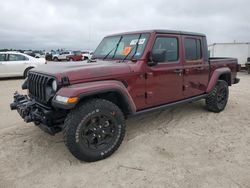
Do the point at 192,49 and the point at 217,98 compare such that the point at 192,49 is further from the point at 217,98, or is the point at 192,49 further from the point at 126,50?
the point at 126,50

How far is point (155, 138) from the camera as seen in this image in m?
4.22

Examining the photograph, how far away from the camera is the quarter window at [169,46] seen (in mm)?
4215

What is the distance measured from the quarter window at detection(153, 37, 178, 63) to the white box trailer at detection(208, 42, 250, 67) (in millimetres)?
15380

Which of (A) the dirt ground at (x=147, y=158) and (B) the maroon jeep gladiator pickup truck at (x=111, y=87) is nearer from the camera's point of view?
(A) the dirt ground at (x=147, y=158)

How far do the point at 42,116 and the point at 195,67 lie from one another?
325 cm

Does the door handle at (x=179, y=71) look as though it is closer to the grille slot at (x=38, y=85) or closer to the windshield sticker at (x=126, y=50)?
the windshield sticker at (x=126, y=50)

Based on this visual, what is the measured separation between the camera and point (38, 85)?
3600mm

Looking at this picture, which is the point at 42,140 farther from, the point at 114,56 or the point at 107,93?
the point at 114,56

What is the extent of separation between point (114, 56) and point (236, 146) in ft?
8.55

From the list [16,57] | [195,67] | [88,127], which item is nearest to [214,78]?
[195,67]

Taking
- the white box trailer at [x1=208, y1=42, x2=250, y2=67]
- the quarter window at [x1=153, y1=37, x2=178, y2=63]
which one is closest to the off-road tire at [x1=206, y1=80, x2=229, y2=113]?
the quarter window at [x1=153, y1=37, x2=178, y2=63]

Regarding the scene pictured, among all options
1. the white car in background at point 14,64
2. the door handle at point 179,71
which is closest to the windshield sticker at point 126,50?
the door handle at point 179,71

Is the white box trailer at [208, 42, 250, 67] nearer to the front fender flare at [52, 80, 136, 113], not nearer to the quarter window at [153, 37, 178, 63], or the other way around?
the quarter window at [153, 37, 178, 63]

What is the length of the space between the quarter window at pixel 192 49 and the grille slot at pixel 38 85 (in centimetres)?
282
